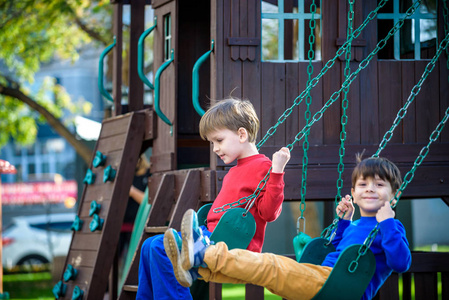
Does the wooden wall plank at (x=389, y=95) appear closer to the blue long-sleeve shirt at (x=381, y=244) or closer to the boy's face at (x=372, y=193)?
the blue long-sleeve shirt at (x=381, y=244)

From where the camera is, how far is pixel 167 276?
4.59 m

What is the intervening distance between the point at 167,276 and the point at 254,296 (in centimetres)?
112

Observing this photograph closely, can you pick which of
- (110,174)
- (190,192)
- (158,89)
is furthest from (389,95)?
(110,174)

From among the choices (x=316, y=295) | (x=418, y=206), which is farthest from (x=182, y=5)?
(x=418, y=206)

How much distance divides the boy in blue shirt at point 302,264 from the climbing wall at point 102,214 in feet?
11.2

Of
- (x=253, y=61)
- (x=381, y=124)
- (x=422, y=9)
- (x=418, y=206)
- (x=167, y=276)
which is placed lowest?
(x=418, y=206)

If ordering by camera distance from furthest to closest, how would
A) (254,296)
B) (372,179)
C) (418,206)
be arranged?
(418,206), (254,296), (372,179)

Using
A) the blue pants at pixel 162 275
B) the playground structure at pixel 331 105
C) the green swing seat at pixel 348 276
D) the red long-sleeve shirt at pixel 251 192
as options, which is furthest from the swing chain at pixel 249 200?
the playground structure at pixel 331 105

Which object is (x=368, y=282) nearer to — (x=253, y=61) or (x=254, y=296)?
(x=254, y=296)

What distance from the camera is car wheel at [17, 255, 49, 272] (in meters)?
18.3

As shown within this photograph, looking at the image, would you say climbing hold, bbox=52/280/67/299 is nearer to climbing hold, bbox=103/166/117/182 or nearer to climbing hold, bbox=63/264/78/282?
climbing hold, bbox=63/264/78/282

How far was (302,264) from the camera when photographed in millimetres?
3910

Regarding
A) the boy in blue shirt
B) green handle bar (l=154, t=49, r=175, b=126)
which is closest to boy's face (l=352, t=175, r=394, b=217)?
the boy in blue shirt

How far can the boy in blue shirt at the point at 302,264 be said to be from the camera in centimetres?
363
